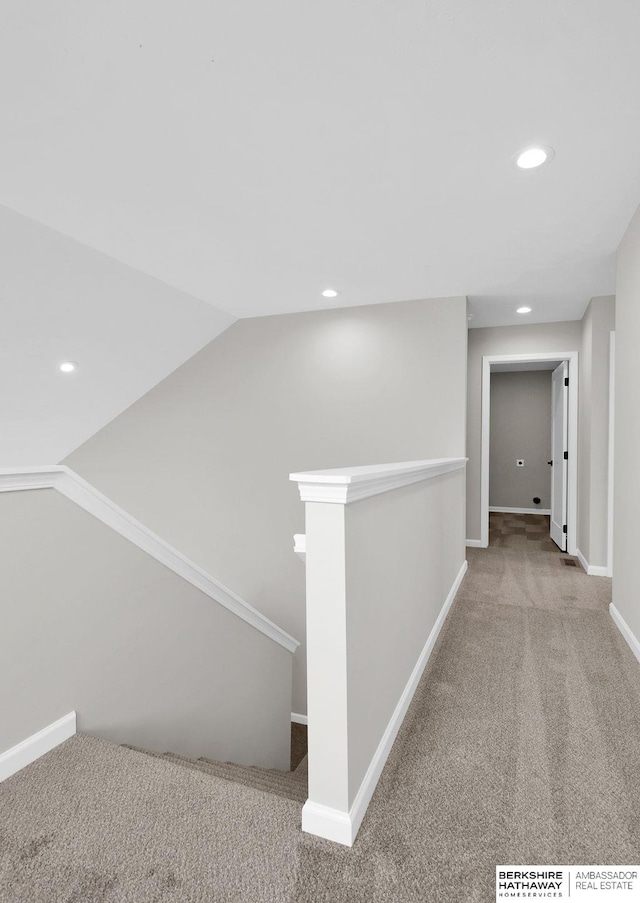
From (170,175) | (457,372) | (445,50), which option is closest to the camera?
(445,50)

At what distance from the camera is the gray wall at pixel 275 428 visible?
14.8 ft

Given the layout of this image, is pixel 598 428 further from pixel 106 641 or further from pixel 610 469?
pixel 106 641

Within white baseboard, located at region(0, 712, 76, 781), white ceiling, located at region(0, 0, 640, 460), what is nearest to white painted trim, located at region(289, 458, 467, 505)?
white baseboard, located at region(0, 712, 76, 781)

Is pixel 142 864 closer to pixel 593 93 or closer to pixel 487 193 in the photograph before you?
pixel 593 93

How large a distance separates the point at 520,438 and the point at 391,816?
274 inches

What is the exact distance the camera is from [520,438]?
7.75 meters

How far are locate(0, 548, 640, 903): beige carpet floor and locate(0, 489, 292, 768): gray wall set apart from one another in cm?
24

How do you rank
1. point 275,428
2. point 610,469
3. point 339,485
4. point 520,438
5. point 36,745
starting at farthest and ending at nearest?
1. point 520,438
2. point 275,428
3. point 610,469
4. point 36,745
5. point 339,485

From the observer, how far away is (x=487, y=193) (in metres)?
2.63

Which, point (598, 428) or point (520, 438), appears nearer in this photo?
point (598, 428)

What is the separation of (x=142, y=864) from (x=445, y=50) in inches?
100

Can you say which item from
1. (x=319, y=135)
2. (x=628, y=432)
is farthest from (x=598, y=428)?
(x=319, y=135)

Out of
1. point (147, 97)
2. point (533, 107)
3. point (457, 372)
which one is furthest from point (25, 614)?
point (457, 372)

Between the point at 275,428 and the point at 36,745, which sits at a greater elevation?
the point at 275,428
